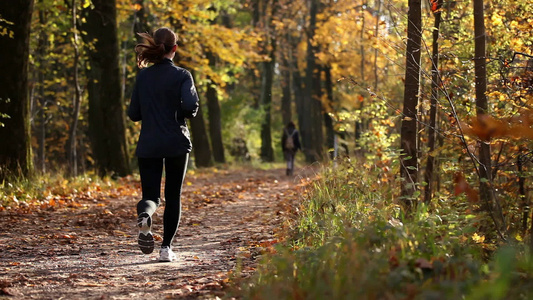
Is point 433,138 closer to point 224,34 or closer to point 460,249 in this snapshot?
point 460,249

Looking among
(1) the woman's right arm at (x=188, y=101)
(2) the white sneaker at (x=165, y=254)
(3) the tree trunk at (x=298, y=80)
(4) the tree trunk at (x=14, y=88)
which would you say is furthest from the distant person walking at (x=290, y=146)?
(1) the woman's right arm at (x=188, y=101)

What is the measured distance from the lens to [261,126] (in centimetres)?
3703

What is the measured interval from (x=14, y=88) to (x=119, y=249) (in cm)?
534

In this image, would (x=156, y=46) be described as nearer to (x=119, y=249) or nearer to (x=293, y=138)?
(x=119, y=249)

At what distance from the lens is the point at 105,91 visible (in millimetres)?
16547

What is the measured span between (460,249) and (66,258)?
3902mm

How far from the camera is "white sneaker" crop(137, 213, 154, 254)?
6.20 meters

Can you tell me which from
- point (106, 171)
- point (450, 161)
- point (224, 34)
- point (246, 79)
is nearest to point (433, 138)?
point (450, 161)

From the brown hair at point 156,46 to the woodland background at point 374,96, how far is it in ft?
7.67

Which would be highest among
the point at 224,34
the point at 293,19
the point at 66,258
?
the point at 293,19

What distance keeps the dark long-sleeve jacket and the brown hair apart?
10 cm

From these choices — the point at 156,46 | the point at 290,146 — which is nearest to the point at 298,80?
the point at 290,146

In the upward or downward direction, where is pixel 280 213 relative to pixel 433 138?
downward

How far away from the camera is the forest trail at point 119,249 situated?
5.39m
